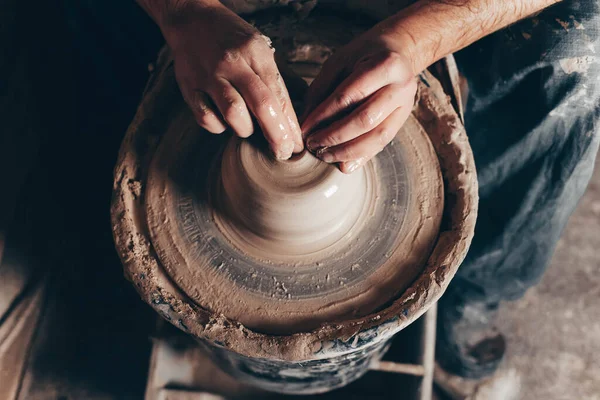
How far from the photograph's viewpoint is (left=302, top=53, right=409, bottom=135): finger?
48.0 inches

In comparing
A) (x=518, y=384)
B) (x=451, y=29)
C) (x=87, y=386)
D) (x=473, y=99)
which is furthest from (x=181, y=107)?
(x=518, y=384)

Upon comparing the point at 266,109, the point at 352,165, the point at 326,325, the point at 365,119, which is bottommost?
the point at 326,325

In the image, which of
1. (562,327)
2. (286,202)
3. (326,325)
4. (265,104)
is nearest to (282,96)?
(265,104)

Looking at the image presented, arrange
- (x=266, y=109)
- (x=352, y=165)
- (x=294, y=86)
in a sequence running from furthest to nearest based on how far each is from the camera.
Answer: (x=294, y=86) < (x=352, y=165) < (x=266, y=109)

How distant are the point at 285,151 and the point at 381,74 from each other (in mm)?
290

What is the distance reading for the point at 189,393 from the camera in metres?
1.88

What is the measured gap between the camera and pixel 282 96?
3.99 feet

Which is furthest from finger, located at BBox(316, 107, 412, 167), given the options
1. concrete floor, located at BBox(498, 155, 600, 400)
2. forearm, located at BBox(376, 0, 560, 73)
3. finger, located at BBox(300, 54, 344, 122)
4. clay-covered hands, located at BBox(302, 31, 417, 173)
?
concrete floor, located at BBox(498, 155, 600, 400)

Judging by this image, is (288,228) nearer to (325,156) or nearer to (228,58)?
(325,156)

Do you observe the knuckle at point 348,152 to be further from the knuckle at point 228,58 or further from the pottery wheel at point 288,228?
the knuckle at point 228,58

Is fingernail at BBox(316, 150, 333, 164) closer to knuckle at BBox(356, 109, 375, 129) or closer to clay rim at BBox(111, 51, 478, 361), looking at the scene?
knuckle at BBox(356, 109, 375, 129)

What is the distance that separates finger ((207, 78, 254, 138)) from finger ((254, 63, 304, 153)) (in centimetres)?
7

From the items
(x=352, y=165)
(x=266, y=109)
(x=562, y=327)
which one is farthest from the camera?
→ (x=562, y=327)

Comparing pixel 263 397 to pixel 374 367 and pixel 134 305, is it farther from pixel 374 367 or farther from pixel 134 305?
pixel 134 305
